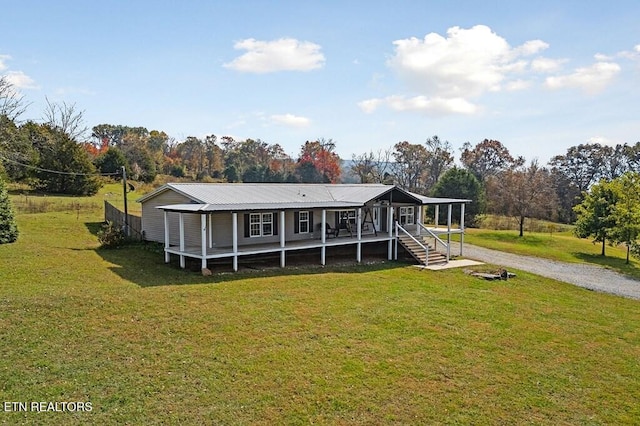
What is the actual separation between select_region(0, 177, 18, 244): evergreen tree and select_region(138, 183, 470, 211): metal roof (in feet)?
19.2

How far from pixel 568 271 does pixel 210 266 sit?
1951 centimetres

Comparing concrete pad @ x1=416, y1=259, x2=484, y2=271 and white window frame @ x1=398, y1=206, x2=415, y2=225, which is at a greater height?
white window frame @ x1=398, y1=206, x2=415, y2=225

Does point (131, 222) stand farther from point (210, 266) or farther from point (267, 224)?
point (267, 224)

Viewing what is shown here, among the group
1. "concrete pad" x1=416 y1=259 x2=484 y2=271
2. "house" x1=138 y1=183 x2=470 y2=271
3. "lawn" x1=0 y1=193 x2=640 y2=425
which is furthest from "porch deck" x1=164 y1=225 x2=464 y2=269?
"concrete pad" x1=416 y1=259 x2=484 y2=271

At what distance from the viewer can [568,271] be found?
2481 cm

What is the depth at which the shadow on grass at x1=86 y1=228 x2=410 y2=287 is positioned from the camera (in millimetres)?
16609

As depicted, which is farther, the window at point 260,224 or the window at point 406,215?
the window at point 406,215

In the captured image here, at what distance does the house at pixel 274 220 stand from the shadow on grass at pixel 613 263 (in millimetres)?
10436

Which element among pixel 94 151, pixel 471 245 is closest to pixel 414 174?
pixel 471 245

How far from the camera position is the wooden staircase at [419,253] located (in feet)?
76.4

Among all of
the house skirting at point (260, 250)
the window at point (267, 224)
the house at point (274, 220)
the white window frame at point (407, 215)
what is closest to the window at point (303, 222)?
the house at point (274, 220)

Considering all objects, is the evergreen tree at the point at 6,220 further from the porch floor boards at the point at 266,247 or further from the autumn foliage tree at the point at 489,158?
the autumn foliage tree at the point at 489,158

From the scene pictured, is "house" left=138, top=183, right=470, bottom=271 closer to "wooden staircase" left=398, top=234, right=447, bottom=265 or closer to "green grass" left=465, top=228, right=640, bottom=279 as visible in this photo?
"wooden staircase" left=398, top=234, right=447, bottom=265

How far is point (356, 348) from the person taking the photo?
11.0 m
